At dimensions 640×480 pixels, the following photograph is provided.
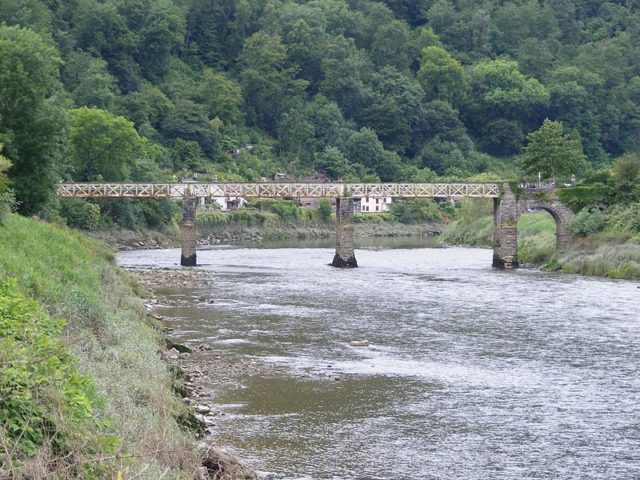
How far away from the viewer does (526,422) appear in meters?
24.1

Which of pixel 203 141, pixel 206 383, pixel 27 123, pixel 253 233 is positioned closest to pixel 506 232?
pixel 27 123

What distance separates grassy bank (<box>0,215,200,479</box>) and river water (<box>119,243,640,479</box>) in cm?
232

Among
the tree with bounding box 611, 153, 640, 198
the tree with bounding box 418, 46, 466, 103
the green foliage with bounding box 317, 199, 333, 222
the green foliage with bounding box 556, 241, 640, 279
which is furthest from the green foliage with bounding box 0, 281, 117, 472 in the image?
the tree with bounding box 418, 46, 466, 103

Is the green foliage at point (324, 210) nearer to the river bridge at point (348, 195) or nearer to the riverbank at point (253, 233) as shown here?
the riverbank at point (253, 233)

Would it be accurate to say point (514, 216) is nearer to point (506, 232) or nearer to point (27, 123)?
point (506, 232)

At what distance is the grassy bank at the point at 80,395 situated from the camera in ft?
44.9

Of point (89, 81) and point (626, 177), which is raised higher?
point (89, 81)

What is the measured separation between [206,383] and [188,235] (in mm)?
46690

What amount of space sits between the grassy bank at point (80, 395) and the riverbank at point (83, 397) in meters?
0.02

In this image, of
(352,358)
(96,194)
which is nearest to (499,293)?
(352,358)

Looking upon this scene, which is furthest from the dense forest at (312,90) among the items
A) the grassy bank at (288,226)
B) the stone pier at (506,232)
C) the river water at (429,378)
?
the river water at (429,378)

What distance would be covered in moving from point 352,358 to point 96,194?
5176 cm

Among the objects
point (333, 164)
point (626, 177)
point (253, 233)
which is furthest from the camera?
point (333, 164)

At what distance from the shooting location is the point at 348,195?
7544cm
